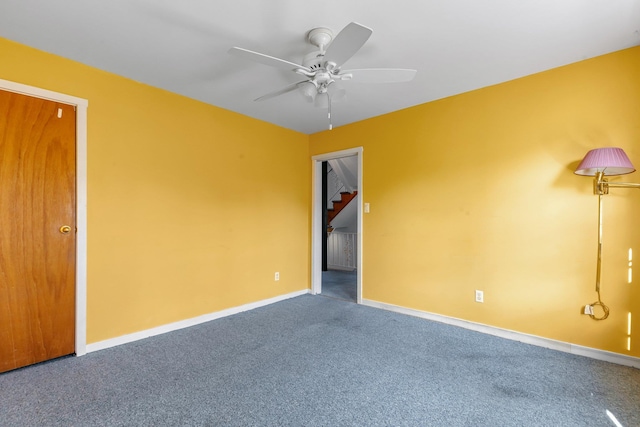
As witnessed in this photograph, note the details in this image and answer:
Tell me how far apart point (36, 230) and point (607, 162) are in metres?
4.24

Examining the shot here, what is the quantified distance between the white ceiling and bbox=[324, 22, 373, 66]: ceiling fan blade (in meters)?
0.32

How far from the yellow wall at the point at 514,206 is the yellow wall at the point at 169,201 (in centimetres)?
148

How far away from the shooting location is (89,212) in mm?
2479

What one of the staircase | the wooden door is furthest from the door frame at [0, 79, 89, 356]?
the staircase

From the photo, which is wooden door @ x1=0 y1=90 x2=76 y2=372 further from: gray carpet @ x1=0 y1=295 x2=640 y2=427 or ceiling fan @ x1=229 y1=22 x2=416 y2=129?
ceiling fan @ x1=229 y1=22 x2=416 y2=129

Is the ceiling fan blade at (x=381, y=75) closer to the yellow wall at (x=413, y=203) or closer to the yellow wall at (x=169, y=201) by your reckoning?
the yellow wall at (x=413, y=203)

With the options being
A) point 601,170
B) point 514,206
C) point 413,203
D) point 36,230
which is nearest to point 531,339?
point 514,206

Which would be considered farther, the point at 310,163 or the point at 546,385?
the point at 310,163

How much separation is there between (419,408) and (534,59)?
2.76 metres

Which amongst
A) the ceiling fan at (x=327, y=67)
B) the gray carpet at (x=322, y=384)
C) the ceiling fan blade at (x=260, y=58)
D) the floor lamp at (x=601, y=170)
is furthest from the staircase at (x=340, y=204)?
the ceiling fan blade at (x=260, y=58)

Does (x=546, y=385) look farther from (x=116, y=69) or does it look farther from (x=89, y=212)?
(x=116, y=69)

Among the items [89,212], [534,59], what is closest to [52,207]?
[89,212]

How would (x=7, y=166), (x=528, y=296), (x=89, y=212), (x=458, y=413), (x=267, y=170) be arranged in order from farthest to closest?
(x=267, y=170)
(x=528, y=296)
(x=89, y=212)
(x=7, y=166)
(x=458, y=413)

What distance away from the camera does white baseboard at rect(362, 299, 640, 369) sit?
89.1 inches
